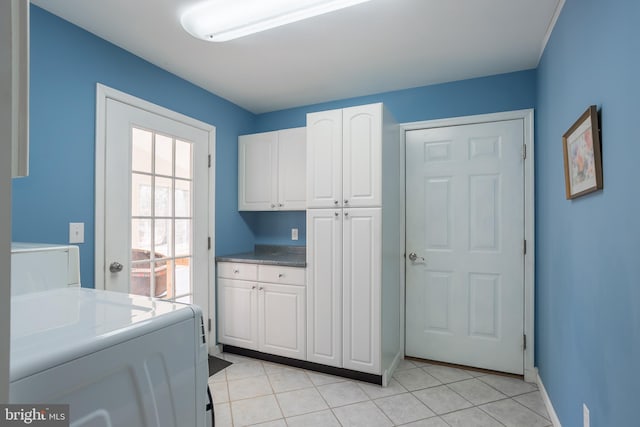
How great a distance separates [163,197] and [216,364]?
1.47 meters

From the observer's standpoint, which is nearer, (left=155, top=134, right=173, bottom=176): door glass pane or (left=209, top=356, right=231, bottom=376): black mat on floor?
(left=155, top=134, right=173, bottom=176): door glass pane

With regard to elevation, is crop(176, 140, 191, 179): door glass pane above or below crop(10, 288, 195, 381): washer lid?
above

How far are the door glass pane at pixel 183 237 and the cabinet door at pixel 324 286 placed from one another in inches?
41.0

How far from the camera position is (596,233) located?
4.36 feet

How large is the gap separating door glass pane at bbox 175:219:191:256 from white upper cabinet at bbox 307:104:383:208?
1071 mm

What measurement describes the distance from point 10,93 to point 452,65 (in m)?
2.68

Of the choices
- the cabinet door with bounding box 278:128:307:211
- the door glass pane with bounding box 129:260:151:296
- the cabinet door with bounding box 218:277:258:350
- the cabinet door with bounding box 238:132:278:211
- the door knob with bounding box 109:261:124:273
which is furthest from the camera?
the cabinet door with bounding box 238:132:278:211

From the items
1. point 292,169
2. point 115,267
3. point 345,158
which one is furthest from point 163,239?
point 345,158

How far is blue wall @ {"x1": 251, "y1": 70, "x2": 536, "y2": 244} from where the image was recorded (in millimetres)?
2578

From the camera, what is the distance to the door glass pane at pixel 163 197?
8.17ft

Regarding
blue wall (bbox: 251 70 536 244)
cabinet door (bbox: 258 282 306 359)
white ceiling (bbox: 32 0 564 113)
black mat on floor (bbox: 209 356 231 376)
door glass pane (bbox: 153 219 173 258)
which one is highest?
white ceiling (bbox: 32 0 564 113)

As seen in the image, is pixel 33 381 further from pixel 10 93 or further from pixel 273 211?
pixel 273 211

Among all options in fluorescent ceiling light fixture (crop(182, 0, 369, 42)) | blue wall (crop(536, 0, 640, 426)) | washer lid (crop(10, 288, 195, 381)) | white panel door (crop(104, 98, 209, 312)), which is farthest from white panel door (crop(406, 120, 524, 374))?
washer lid (crop(10, 288, 195, 381))

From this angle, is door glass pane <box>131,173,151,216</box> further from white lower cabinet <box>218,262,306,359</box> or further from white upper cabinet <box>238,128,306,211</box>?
white upper cabinet <box>238,128,306,211</box>
